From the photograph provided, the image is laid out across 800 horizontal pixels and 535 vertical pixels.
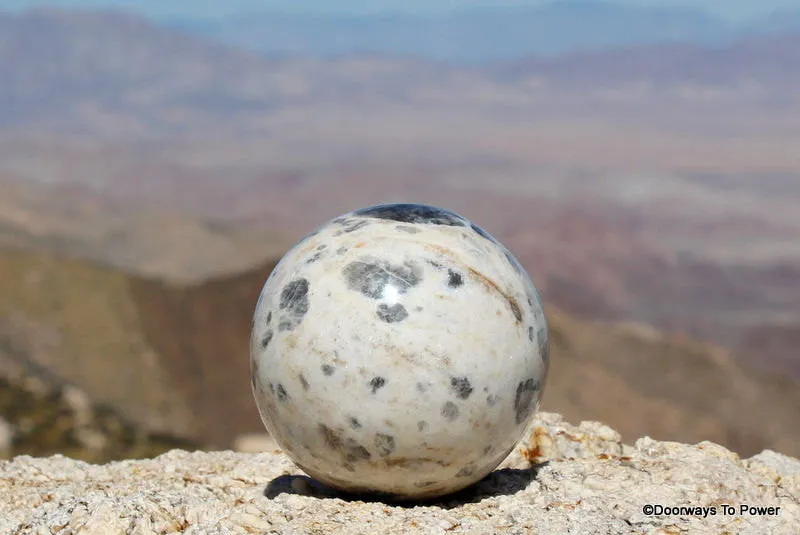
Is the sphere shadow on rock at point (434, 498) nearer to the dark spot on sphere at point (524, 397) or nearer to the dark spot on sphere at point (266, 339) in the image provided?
the dark spot on sphere at point (524, 397)

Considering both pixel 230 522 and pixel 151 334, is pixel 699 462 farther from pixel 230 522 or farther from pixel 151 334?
pixel 151 334

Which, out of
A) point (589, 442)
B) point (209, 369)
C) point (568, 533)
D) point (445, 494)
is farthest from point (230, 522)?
point (209, 369)

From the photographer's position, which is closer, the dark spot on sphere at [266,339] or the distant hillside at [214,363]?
the dark spot on sphere at [266,339]

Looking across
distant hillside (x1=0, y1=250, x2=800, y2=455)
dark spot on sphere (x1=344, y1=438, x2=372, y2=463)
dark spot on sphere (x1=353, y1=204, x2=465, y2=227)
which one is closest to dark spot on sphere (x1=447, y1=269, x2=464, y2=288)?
dark spot on sphere (x1=353, y1=204, x2=465, y2=227)

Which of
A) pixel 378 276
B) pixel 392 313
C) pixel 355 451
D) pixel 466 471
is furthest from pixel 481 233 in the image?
pixel 355 451

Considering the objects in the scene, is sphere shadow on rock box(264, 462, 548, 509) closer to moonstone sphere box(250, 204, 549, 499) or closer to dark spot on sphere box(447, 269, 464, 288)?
moonstone sphere box(250, 204, 549, 499)

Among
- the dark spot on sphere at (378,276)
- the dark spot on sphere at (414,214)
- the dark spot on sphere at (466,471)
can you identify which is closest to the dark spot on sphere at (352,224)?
the dark spot on sphere at (414,214)

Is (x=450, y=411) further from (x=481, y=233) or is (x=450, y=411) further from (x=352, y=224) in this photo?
(x=352, y=224)
